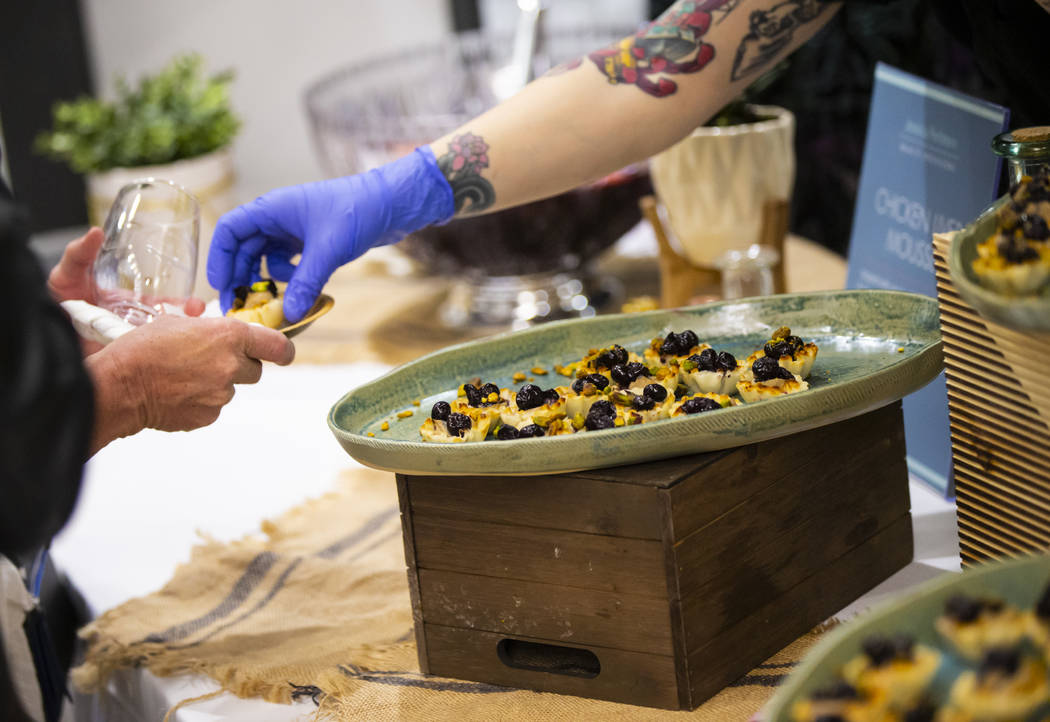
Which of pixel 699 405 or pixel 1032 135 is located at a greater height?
pixel 1032 135

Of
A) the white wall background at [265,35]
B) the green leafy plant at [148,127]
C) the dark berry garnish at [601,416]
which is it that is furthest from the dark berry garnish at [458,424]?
the white wall background at [265,35]

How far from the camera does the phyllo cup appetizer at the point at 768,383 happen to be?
3.35 feet

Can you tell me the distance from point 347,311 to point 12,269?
1.41m

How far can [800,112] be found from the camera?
248 centimetres

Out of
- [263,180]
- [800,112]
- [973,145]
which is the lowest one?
[263,180]

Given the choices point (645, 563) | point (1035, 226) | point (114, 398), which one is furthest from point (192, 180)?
point (1035, 226)

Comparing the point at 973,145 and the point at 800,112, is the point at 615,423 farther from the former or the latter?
the point at 800,112

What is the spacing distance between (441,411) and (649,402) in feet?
0.60

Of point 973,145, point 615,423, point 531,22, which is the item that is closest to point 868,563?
point 615,423

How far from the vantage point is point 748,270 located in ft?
→ 5.51

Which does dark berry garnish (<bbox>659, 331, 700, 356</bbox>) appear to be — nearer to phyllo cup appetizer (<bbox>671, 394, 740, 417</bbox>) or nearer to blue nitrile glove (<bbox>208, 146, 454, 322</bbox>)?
phyllo cup appetizer (<bbox>671, 394, 740, 417</bbox>)

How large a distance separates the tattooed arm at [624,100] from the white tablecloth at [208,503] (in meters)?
0.42

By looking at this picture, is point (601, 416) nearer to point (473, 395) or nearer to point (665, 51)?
point (473, 395)

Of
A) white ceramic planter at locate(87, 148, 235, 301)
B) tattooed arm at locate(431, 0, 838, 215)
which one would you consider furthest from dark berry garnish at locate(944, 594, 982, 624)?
white ceramic planter at locate(87, 148, 235, 301)
